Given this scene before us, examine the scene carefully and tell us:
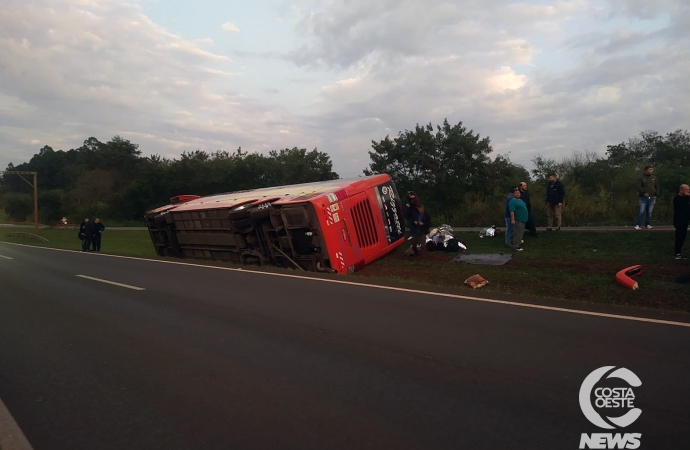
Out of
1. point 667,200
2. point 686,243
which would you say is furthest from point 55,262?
point 667,200

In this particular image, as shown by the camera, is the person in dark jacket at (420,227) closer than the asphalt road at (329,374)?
No

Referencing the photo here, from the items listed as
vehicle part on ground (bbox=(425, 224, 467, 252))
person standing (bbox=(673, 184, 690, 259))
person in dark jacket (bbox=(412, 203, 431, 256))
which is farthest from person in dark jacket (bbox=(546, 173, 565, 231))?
person standing (bbox=(673, 184, 690, 259))

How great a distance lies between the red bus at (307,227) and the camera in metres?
13.2

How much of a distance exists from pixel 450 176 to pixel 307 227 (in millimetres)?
13799

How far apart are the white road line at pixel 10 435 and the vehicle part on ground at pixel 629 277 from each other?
930 centimetres

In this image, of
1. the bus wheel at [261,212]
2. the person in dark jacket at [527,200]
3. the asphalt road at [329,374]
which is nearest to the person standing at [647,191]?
the person in dark jacket at [527,200]

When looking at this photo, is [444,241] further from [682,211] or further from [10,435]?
[10,435]

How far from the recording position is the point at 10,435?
4.18m

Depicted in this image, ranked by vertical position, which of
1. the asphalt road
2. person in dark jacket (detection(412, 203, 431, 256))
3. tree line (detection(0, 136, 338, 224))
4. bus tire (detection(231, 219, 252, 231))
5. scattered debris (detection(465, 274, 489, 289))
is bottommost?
scattered debris (detection(465, 274, 489, 289))

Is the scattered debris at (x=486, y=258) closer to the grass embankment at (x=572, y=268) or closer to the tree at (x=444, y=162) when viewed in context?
the grass embankment at (x=572, y=268)

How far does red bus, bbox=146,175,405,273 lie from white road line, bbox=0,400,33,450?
8.93 meters

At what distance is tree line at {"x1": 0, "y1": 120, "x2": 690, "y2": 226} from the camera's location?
66.9 ft

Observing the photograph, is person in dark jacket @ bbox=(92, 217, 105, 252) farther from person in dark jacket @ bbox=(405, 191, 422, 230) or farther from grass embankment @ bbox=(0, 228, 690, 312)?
person in dark jacket @ bbox=(405, 191, 422, 230)

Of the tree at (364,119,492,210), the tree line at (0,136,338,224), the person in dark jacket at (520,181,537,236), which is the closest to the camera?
the person in dark jacket at (520,181,537,236)
